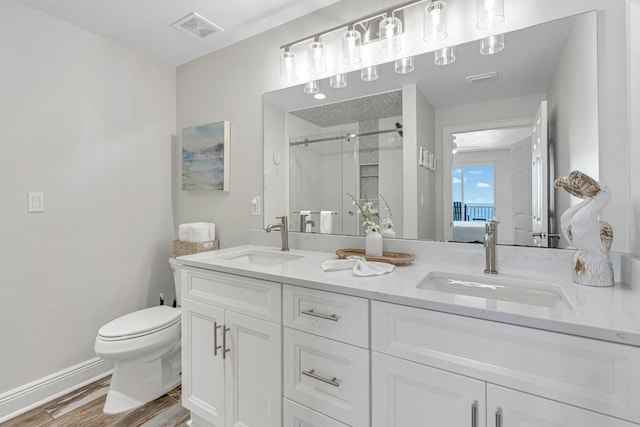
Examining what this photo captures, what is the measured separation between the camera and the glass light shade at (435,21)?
142 centimetres

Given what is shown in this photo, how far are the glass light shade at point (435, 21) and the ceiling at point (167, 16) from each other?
0.62m

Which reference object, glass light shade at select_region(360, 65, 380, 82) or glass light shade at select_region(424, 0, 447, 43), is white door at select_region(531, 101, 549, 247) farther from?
glass light shade at select_region(360, 65, 380, 82)

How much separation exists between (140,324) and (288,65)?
5.92 ft

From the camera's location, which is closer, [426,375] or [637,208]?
[426,375]

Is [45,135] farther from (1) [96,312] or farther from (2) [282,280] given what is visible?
(2) [282,280]

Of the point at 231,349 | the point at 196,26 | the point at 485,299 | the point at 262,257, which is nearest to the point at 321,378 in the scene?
the point at 231,349

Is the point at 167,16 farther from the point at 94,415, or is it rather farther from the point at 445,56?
the point at 94,415

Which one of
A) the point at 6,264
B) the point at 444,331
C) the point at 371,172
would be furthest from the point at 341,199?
the point at 6,264

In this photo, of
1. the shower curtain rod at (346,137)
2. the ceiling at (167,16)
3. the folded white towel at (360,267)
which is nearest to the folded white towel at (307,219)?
the shower curtain rod at (346,137)

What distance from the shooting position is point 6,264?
5.59ft

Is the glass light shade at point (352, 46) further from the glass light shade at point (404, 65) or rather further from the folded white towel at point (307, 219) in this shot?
the folded white towel at point (307, 219)

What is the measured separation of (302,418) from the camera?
1.14m

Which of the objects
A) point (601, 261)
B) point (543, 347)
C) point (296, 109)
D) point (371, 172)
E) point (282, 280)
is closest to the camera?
point (543, 347)

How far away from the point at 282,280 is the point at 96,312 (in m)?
1.71
